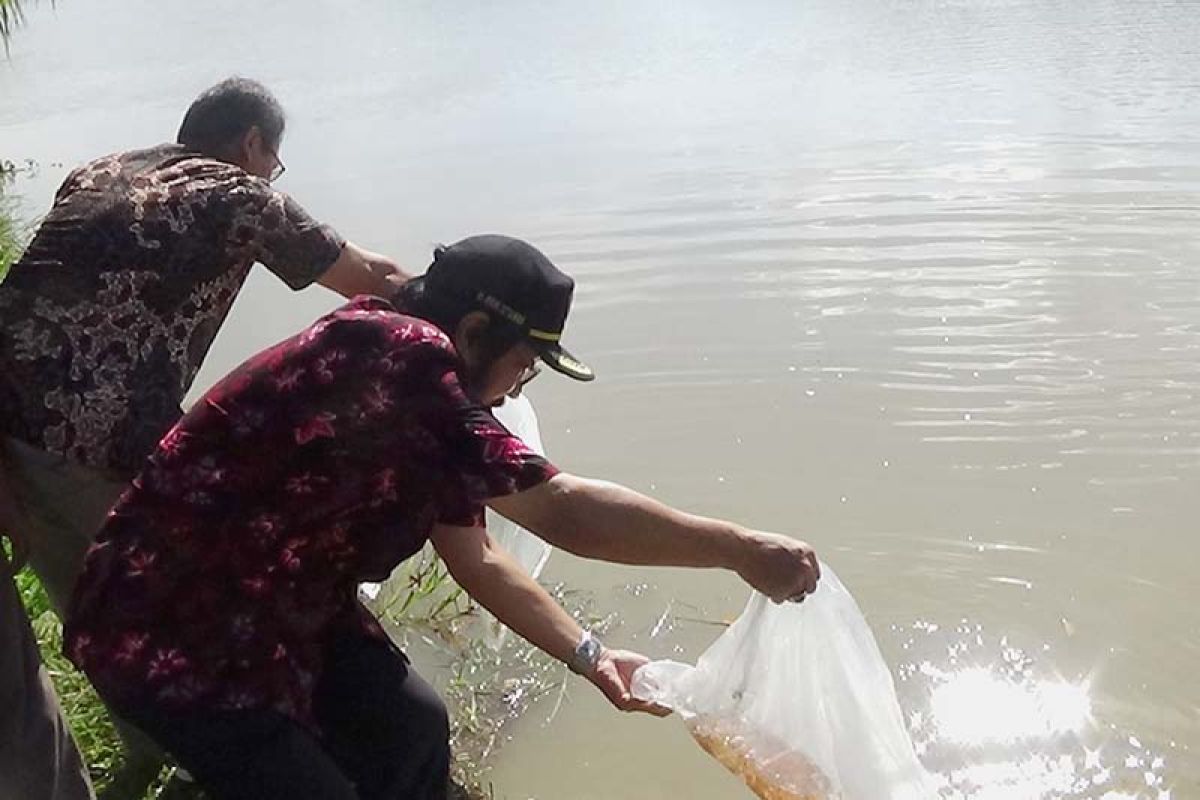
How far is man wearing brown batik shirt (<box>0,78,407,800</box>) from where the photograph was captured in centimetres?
271

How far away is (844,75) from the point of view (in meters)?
14.4

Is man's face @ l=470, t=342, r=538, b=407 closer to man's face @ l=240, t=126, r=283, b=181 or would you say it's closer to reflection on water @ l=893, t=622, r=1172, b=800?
man's face @ l=240, t=126, r=283, b=181

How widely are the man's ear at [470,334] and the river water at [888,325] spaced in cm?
170

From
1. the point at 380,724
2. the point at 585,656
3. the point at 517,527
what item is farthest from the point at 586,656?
the point at 517,527

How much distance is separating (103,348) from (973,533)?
9.71 ft

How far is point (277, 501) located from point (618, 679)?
2.48 ft

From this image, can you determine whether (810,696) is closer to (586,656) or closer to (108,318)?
(586,656)

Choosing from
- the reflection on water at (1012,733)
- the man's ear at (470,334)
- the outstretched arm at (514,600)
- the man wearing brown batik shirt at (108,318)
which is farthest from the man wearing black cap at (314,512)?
the reflection on water at (1012,733)

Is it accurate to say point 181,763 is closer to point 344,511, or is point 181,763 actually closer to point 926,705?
point 344,511

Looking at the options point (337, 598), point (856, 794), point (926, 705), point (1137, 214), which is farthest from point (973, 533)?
point (1137, 214)

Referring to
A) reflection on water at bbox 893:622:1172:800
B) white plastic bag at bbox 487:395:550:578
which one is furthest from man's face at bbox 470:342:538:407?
reflection on water at bbox 893:622:1172:800

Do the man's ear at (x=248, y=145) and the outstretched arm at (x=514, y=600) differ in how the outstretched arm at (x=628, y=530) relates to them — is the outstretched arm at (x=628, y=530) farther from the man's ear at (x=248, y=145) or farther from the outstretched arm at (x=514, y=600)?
the man's ear at (x=248, y=145)

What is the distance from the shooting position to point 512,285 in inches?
77.7

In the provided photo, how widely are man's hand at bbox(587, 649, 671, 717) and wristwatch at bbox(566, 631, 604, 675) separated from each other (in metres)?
0.01
